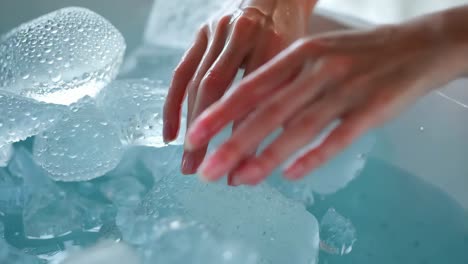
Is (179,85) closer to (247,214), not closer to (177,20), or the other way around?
(247,214)

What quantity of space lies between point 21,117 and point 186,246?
275mm

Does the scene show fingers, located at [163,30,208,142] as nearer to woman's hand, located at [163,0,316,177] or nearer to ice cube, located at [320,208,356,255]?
woman's hand, located at [163,0,316,177]

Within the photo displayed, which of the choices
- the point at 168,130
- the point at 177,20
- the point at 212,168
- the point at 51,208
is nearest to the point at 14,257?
the point at 51,208

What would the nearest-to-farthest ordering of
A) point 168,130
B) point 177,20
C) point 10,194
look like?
point 168,130, point 10,194, point 177,20

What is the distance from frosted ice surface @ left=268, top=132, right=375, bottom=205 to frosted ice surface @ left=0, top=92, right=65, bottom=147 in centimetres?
28

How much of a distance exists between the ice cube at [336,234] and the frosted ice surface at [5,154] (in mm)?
374

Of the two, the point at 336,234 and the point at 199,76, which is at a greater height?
the point at 199,76

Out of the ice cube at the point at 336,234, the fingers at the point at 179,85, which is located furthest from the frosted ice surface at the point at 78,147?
the ice cube at the point at 336,234

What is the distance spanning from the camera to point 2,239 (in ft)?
2.06

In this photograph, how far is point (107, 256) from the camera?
47 centimetres

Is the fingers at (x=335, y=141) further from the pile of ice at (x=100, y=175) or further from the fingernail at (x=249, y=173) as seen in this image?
the pile of ice at (x=100, y=175)

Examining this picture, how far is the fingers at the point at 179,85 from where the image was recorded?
59 cm

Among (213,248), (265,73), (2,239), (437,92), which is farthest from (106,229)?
(437,92)

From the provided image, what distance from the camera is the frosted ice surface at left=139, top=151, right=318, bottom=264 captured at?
0.55m
